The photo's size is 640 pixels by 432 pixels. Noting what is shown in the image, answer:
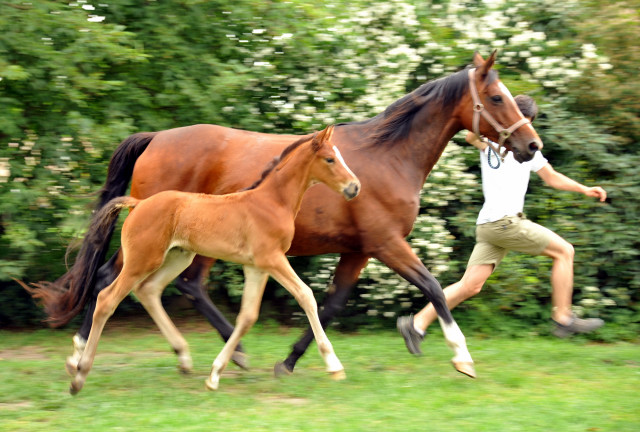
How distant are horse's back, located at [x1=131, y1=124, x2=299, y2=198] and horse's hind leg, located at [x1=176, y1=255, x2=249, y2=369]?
59cm

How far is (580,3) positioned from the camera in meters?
8.69

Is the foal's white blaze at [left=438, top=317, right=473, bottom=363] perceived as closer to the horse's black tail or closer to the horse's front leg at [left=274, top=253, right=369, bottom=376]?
the horse's front leg at [left=274, top=253, right=369, bottom=376]

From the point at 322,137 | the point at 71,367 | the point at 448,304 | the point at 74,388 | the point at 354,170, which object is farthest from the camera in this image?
the point at 448,304

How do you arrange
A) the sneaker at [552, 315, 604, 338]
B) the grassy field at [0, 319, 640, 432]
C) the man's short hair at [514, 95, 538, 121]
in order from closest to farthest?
the grassy field at [0, 319, 640, 432]
the man's short hair at [514, 95, 538, 121]
the sneaker at [552, 315, 604, 338]

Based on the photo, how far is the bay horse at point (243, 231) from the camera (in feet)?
Result: 16.8

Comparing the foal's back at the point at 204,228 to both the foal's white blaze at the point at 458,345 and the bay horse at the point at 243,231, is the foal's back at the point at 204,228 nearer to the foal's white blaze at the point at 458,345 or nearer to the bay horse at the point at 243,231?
the bay horse at the point at 243,231

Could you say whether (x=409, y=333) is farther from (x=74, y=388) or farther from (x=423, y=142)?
(x=74, y=388)

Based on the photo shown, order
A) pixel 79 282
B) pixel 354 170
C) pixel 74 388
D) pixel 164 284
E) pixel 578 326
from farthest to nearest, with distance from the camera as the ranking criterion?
pixel 578 326
pixel 79 282
pixel 354 170
pixel 164 284
pixel 74 388

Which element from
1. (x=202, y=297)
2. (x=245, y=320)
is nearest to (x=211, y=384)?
(x=245, y=320)

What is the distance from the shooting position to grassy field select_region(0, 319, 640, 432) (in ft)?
14.9

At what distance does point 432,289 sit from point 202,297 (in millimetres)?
1746

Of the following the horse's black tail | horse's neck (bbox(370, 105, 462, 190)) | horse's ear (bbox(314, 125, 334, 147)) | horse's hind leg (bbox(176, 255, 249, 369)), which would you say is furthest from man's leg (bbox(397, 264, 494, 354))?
the horse's black tail

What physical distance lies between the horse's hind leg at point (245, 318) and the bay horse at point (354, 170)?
1.94 ft

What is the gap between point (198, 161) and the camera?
6141 mm
